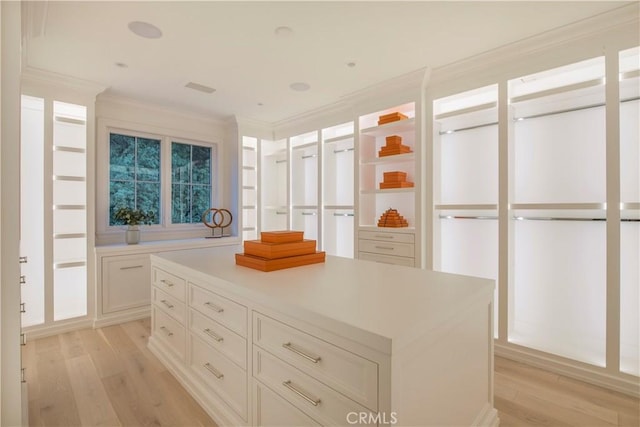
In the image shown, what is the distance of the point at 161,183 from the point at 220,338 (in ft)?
10.8

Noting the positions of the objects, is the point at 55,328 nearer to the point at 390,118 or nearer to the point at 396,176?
the point at 396,176

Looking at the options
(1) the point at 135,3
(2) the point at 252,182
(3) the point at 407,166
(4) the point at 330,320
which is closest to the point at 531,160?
(3) the point at 407,166

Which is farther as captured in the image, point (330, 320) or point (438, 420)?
point (438, 420)

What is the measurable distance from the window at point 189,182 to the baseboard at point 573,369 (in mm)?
4078

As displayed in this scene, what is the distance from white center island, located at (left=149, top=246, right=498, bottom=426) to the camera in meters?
0.96

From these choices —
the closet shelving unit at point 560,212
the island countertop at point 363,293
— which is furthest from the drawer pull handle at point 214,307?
the closet shelving unit at point 560,212

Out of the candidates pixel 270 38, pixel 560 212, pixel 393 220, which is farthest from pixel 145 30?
pixel 560 212

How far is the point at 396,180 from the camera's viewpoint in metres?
3.37

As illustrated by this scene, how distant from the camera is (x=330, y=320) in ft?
3.34

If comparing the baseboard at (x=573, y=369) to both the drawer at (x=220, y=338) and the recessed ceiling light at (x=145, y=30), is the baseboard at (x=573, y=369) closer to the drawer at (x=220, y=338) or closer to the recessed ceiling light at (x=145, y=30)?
the drawer at (x=220, y=338)

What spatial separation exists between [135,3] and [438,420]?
9.29 ft

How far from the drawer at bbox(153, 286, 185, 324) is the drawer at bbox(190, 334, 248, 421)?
208 mm

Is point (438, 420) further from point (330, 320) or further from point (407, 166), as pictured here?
point (407, 166)

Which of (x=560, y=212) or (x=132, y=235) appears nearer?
(x=560, y=212)
